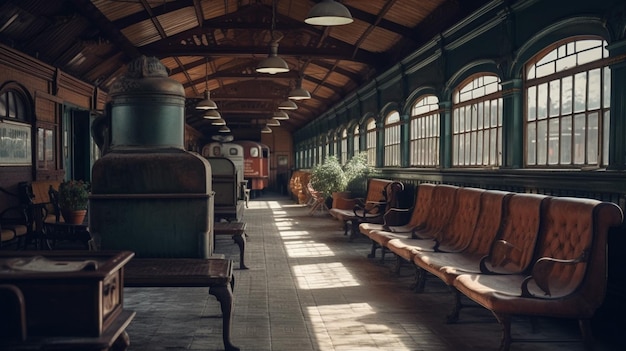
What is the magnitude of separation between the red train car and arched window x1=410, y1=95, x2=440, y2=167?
15.1m

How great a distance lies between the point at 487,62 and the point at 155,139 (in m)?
4.31

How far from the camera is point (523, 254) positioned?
15.5ft

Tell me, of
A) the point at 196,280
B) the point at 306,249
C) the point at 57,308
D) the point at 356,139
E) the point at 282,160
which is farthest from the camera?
the point at 282,160

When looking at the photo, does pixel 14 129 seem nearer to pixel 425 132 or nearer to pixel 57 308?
pixel 425 132

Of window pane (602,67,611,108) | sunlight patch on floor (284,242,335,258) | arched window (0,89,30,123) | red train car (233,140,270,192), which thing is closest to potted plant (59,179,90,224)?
arched window (0,89,30,123)

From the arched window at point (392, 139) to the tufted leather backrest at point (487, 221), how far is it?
6.08 m

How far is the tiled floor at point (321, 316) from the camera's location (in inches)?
169

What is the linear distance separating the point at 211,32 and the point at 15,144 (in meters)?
5.16

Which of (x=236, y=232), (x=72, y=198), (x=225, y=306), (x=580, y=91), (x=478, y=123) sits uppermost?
(x=580, y=91)

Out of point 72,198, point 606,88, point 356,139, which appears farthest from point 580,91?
point 356,139

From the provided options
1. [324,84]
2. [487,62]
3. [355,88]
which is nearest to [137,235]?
[487,62]

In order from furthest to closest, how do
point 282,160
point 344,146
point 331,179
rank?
point 282,160 < point 344,146 < point 331,179

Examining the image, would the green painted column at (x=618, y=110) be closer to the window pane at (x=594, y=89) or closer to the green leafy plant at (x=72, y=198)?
the window pane at (x=594, y=89)

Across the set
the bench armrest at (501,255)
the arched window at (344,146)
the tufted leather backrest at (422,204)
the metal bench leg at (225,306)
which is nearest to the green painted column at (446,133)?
the tufted leather backrest at (422,204)
